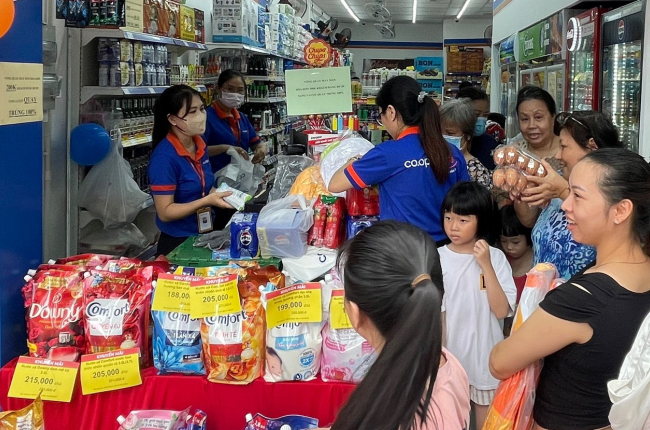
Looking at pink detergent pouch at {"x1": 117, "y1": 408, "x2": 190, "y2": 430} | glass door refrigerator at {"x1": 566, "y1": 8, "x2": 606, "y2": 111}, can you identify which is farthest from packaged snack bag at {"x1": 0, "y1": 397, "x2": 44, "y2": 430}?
glass door refrigerator at {"x1": 566, "y1": 8, "x2": 606, "y2": 111}

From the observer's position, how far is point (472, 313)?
294 centimetres

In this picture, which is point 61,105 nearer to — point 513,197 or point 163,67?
point 163,67

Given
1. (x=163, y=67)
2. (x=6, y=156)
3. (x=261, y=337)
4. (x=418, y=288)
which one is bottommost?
(x=261, y=337)

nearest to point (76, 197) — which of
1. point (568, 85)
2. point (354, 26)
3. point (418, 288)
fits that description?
point (418, 288)

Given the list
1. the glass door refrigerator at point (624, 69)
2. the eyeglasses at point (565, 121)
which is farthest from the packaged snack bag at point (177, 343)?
the glass door refrigerator at point (624, 69)

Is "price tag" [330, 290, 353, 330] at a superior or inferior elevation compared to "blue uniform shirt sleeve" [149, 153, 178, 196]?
inferior

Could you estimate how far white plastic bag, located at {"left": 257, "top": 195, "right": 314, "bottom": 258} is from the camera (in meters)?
2.98

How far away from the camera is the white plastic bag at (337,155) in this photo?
3354mm

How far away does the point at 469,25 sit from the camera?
74.7 feet

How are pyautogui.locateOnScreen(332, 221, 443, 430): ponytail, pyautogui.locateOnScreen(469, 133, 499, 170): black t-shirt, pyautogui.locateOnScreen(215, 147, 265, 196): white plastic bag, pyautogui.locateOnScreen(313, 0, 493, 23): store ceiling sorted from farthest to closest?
1. pyautogui.locateOnScreen(313, 0, 493, 23): store ceiling
2. pyautogui.locateOnScreen(469, 133, 499, 170): black t-shirt
3. pyautogui.locateOnScreen(215, 147, 265, 196): white plastic bag
4. pyautogui.locateOnScreen(332, 221, 443, 430): ponytail

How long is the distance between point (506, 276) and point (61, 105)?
293cm

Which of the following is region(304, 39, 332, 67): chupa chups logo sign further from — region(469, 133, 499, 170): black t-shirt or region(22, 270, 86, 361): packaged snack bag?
region(22, 270, 86, 361): packaged snack bag

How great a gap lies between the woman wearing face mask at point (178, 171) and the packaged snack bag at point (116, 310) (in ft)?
4.10

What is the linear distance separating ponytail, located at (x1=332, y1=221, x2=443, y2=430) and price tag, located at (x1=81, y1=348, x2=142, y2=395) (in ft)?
3.79
